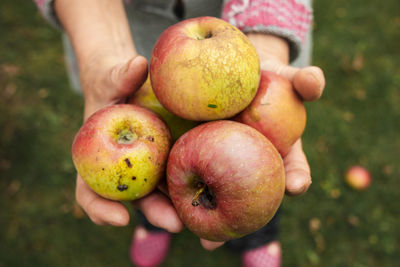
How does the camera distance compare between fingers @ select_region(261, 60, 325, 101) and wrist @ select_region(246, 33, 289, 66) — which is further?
wrist @ select_region(246, 33, 289, 66)

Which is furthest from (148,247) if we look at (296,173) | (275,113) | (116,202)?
(275,113)

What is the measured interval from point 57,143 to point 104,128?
2677 mm

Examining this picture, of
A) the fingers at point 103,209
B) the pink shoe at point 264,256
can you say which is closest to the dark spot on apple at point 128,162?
the fingers at point 103,209

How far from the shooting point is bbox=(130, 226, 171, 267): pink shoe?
3.35 metres

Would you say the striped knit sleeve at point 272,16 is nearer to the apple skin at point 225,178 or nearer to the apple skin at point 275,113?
the apple skin at point 275,113

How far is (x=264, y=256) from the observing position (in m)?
3.32

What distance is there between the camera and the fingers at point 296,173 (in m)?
1.77

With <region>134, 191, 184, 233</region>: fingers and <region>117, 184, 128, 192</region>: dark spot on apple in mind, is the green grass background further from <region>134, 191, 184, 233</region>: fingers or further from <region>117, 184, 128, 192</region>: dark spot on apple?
<region>117, 184, 128, 192</region>: dark spot on apple

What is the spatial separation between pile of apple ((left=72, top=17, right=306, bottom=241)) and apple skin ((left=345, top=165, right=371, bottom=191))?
2340 millimetres

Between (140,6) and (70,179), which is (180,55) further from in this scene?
(70,179)

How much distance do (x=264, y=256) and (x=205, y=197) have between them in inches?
77.0

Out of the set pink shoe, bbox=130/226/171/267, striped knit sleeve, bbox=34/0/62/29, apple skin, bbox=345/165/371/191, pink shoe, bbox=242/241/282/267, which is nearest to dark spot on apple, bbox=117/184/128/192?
striped knit sleeve, bbox=34/0/62/29

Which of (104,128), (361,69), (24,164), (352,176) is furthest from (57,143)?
(361,69)

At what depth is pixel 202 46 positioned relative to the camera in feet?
5.35
